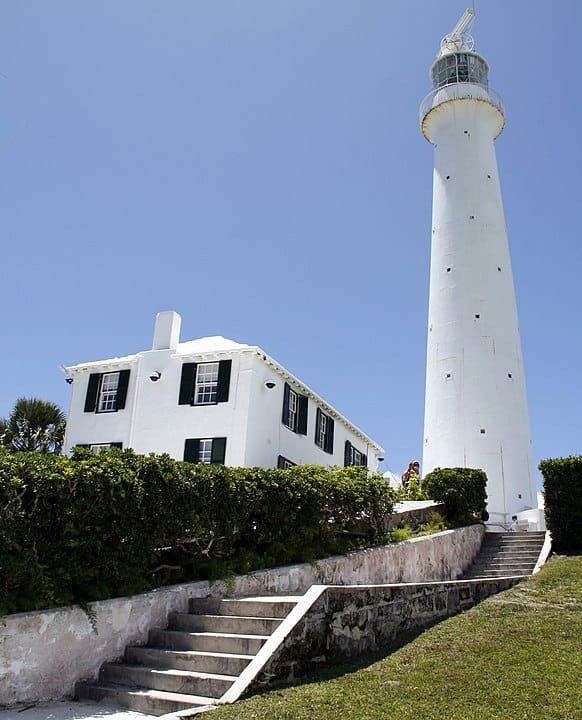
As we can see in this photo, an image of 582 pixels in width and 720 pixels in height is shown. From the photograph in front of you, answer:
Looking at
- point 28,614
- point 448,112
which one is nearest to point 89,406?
point 28,614

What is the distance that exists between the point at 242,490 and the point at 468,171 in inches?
786

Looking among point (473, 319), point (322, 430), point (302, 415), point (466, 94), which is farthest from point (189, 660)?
point (466, 94)

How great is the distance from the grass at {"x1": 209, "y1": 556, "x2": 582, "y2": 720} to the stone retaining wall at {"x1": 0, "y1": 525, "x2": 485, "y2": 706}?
232cm

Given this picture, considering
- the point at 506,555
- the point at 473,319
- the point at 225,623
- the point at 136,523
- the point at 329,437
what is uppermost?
the point at 473,319

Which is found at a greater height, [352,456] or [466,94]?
[466,94]

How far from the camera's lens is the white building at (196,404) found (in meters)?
19.5

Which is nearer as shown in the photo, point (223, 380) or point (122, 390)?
point (223, 380)

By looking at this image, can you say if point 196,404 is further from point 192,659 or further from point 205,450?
point 192,659

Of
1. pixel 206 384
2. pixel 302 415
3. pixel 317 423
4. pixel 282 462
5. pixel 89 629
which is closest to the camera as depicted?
pixel 89 629

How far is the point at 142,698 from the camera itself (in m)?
6.94

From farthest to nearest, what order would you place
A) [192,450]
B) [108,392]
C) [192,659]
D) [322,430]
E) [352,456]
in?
1. [352,456]
2. [322,430]
3. [108,392]
4. [192,450]
5. [192,659]

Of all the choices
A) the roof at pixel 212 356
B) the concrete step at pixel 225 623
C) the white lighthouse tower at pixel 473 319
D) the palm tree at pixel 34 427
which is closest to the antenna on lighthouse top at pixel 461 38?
the white lighthouse tower at pixel 473 319

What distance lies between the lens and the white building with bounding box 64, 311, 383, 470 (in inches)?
766

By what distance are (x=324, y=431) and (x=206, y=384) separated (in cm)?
574
